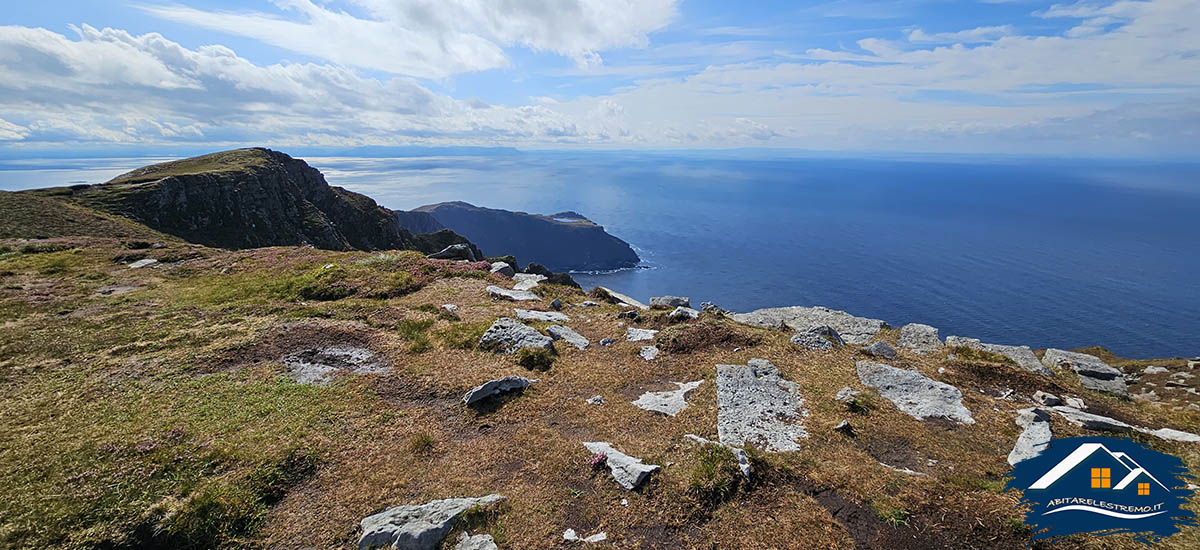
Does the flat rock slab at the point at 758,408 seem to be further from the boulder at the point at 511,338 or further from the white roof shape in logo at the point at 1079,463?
the boulder at the point at 511,338

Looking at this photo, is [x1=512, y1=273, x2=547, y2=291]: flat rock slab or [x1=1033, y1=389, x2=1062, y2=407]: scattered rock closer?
[x1=1033, y1=389, x2=1062, y2=407]: scattered rock

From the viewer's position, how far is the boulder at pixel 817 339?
20297mm

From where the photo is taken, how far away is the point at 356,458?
1265 cm

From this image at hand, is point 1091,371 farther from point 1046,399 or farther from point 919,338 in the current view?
point 1046,399

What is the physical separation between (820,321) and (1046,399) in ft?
69.0

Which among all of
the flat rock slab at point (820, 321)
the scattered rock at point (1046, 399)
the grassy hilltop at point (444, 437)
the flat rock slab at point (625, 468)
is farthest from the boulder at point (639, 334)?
the scattered rock at point (1046, 399)

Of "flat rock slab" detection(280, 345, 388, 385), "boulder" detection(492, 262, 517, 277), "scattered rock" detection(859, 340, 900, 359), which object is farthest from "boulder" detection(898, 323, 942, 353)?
"flat rock slab" detection(280, 345, 388, 385)

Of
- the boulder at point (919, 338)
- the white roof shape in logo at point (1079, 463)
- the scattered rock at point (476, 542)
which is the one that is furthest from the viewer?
the boulder at point (919, 338)

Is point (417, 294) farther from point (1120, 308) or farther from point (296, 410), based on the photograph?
point (1120, 308)

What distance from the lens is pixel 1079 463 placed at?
11.0 metres

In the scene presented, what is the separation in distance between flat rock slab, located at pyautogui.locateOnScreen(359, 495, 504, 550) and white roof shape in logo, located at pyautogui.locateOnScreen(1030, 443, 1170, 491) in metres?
13.2

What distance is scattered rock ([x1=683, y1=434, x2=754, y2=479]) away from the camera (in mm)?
11734

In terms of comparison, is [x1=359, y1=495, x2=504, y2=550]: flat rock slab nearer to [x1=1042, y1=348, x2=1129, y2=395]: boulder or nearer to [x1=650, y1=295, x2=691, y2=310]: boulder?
[x1=650, y1=295, x2=691, y2=310]: boulder

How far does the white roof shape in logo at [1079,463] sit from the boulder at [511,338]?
15.8 metres
